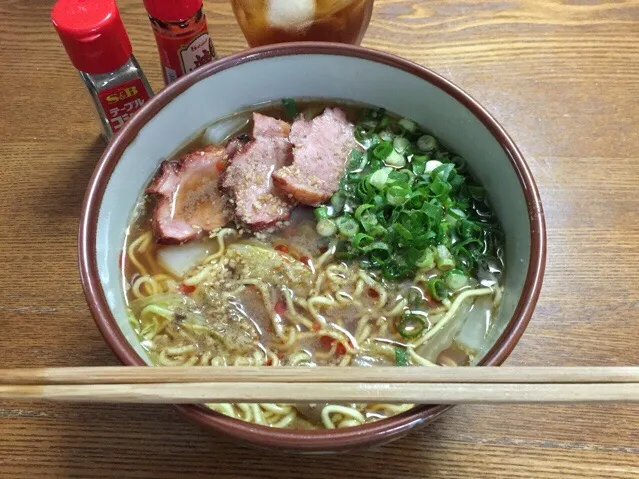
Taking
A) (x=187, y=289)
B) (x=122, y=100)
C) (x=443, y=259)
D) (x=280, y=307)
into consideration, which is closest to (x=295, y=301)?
(x=280, y=307)

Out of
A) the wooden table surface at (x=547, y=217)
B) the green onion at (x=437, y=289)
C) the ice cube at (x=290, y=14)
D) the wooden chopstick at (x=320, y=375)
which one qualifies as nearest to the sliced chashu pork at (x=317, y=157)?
the ice cube at (x=290, y=14)

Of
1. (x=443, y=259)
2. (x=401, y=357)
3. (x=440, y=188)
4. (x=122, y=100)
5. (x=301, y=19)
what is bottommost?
(x=401, y=357)

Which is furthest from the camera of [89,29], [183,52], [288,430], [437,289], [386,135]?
[386,135]

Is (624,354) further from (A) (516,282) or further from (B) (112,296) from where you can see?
(B) (112,296)

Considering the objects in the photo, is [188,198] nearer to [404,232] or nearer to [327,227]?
[327,227]

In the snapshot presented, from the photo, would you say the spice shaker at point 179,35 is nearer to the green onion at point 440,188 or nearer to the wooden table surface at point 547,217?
the wooden table surface at point 547,217

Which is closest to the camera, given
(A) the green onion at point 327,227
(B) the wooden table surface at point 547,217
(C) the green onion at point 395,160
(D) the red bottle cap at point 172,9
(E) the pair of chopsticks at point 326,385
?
(E) the pair of chopsticks at point 326,385
